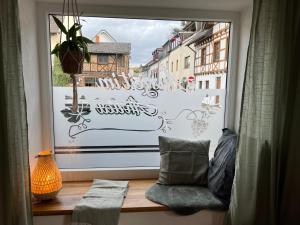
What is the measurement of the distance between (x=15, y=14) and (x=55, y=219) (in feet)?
4.14

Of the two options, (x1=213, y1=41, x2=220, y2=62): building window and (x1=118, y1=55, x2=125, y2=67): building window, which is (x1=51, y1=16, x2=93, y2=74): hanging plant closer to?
(x1=118, y1=55, x2=125, y2=67): building window

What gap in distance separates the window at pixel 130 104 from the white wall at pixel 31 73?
15cm

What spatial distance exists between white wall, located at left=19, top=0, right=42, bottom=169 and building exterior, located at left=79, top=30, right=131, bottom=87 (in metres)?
0.35

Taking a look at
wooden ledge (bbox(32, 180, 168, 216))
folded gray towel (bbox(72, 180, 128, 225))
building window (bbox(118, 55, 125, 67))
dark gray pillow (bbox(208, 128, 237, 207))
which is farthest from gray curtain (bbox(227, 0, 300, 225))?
building window (bbox(118, 55, 125, 67))

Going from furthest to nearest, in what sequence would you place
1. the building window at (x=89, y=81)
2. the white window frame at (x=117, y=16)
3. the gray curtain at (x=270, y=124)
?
the building window at (x=89, y=81) < the white window frame at (x=117, y=16) < the gray curtain at (x=270, y=124)

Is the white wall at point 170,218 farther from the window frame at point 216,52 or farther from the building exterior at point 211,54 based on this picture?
the window frame at point 216,52

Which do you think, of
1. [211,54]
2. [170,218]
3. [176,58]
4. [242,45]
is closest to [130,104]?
[176,58]

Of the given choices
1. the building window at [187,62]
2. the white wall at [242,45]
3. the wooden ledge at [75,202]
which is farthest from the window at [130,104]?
the wooden ledge at [75,202]

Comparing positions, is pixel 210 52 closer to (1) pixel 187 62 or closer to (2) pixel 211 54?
(2) pixel 211 54

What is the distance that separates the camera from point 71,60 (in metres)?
1.42

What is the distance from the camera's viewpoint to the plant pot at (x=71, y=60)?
1.41 m

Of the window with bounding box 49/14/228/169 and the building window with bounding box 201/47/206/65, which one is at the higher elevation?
the building window with bounding box 201/47/206/65

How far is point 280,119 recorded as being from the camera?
4.70ft

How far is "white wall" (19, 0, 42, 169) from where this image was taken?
1616 mm
